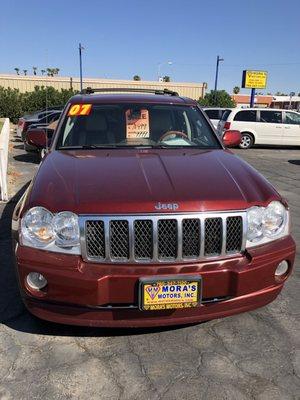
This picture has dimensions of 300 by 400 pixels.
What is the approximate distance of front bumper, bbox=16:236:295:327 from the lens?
2842mm

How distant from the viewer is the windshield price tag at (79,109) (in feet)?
15.2

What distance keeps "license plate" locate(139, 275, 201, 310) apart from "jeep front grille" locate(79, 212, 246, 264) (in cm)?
14

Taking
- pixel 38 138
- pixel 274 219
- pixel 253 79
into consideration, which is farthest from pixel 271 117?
pixel 253 79

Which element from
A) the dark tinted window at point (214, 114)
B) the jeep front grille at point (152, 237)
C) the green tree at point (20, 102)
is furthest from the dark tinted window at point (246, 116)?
the green tree at point (20, 102)

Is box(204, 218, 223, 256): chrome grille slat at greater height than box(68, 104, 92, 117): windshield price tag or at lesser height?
lesser

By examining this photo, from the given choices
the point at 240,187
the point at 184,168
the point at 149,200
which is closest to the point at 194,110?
the point at 184,168

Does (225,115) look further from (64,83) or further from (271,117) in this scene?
(64,83)

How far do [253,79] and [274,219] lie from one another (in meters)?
35.7

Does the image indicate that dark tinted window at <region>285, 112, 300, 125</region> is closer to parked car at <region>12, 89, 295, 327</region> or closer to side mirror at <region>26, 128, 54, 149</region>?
side mirror at <region>26, 128, 54, 149</region>

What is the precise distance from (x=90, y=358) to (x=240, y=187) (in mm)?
1570

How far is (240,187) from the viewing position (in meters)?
3.24

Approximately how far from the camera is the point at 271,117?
19.2 meters

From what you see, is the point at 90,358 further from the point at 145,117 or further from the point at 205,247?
the point at 145,117

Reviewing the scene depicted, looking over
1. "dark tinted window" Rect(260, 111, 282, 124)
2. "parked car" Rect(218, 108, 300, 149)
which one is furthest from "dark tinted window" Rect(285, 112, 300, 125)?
"dark tinted window" Rect(260, 111, 282, 124)
